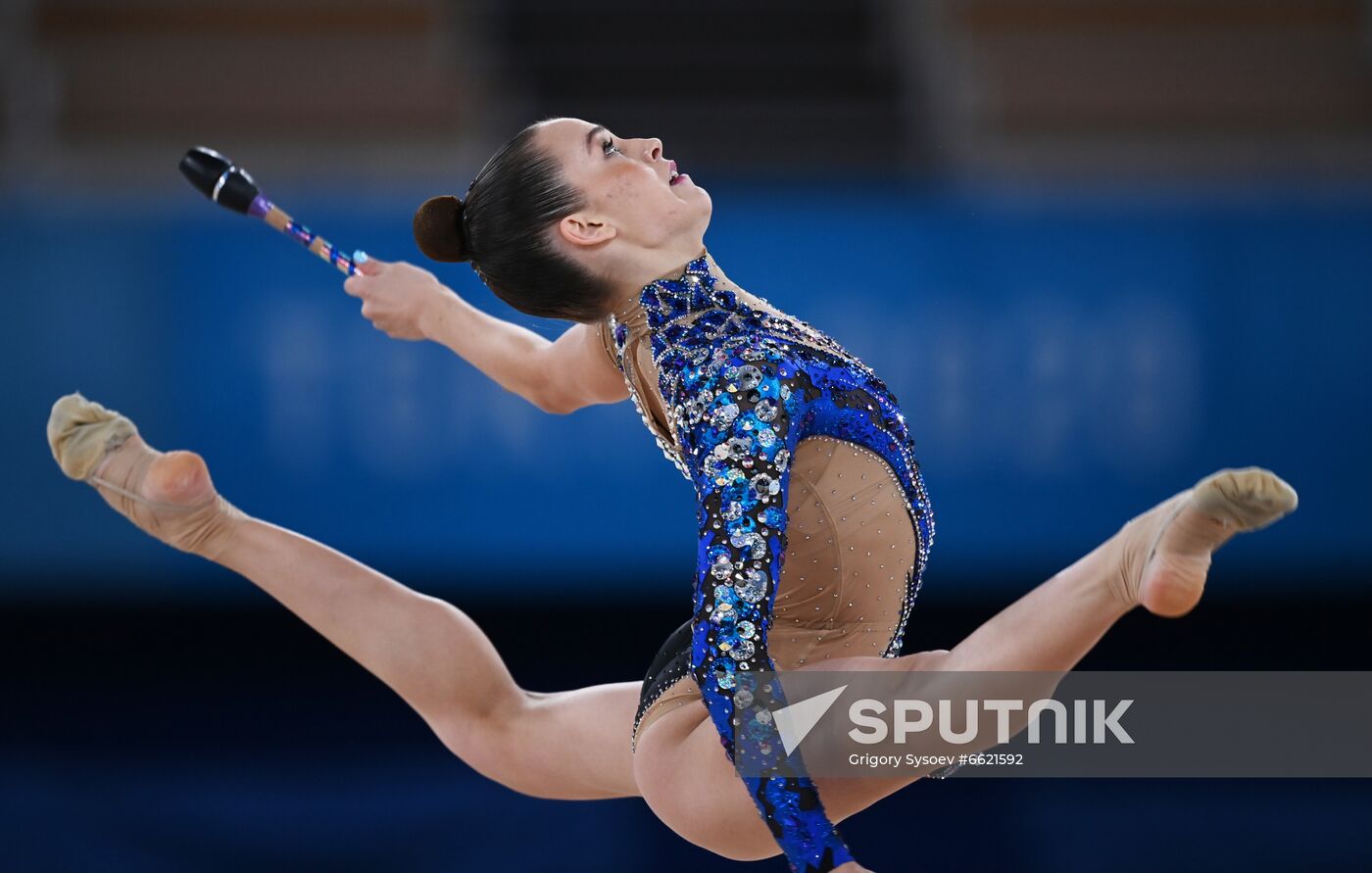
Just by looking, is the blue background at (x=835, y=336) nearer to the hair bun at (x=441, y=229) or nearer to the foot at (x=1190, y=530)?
the hair bun at (x=441, y=229)

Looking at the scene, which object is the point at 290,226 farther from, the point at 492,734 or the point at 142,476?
the point at 492,734

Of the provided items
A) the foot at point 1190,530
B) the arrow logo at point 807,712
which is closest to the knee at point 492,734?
the arrow logo at point 807,712

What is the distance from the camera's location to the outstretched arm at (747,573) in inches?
57.7

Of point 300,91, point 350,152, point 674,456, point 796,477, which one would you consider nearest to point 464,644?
point 674,456

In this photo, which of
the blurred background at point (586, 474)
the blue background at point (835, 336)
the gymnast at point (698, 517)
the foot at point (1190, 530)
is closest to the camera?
the foot at point (1190, 530)

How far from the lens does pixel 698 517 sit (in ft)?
5.55

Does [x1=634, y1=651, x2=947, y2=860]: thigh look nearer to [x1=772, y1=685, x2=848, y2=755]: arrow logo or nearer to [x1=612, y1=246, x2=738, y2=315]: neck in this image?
[x1=772, y1=685, x2=848, y2=755]: arrow logo

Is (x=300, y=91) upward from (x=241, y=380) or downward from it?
upward

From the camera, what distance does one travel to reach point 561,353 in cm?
204

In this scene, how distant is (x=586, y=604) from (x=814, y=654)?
2504 millimetres

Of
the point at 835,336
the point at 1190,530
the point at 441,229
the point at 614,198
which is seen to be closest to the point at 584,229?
the point at 614,198

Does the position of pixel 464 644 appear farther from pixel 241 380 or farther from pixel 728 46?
pixel 728 46

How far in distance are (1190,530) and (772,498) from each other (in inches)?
15.1

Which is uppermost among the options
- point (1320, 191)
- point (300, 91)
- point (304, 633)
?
point (300, 91)
